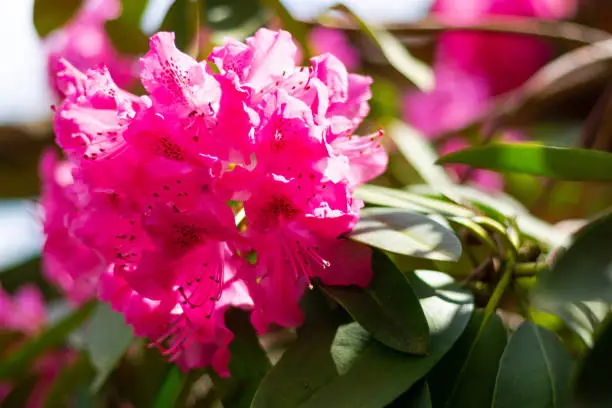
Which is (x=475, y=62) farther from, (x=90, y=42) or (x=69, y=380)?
(x=69, y=380)

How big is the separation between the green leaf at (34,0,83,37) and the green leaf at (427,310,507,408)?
2.17 ft

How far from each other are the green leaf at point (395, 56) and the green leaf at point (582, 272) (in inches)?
15.6

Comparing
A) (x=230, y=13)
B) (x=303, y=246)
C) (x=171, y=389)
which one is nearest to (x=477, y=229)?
(x=303, y=246)

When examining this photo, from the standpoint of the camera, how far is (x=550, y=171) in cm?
72

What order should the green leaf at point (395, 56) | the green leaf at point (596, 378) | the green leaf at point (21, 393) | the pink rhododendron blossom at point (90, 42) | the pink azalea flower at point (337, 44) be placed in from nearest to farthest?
the green leaf at point (596, 378) < the green leaf at point (395, 56) < the green leaf at point (21, 393) < the pink rhododendron blossom at point (90, 42) < the pink azalea flower at point (337, 44)

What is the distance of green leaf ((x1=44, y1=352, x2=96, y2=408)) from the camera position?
1.10 metres

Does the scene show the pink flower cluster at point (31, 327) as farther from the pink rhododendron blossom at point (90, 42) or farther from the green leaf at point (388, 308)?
the green leaf at point (388, 308)

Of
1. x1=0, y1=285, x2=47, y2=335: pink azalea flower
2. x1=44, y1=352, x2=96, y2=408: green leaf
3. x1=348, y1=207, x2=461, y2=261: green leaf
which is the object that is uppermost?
x1=348, y1=207, x2=461, y2=261: green leaf

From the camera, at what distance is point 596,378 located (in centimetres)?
49

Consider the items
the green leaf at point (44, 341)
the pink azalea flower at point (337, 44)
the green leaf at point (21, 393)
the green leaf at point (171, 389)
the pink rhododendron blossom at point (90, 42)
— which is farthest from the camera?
the pink azalea flower at point (337, 44)

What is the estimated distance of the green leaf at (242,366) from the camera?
711 mm

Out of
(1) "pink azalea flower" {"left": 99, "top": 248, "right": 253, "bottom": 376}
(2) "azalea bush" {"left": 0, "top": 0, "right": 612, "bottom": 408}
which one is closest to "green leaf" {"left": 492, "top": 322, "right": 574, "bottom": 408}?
(2) "azalea bush" {"left": 0, "top": 0, "right": 612, "bottom": 408}

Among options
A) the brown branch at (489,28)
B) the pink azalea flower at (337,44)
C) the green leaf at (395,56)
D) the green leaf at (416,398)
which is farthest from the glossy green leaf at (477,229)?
the pink azalea flower at (337,44)

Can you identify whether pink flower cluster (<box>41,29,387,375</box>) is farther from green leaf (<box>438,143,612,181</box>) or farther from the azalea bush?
green leaf (<box>438,143,612,181</box>)
